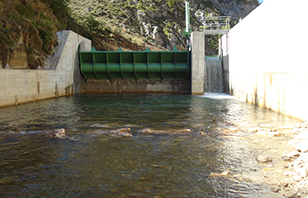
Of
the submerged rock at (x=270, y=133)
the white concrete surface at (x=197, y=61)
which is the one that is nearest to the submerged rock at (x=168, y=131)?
the submerged rock at (x=270, y=133)

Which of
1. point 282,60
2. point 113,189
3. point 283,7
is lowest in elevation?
point 113,189

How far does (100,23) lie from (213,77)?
27.8m

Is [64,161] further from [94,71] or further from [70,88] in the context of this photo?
[94,71]

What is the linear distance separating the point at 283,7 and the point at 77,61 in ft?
53.5

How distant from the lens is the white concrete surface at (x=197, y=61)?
66.0 ft

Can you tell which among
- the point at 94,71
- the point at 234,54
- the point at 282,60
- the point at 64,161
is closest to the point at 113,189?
the point at 64,161

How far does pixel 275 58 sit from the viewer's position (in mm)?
12164

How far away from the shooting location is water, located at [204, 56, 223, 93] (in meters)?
22.5

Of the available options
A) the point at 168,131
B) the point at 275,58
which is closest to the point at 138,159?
the point at 168,131

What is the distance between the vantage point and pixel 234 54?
1981cm

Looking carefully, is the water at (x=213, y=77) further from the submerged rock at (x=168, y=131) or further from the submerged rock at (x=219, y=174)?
the submerged rock at (x=219, y=174)

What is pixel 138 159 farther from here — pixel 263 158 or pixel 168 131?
pixel 168 131

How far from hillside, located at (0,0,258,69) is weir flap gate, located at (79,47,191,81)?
3.52 metres

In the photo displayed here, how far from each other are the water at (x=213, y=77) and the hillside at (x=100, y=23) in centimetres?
923
